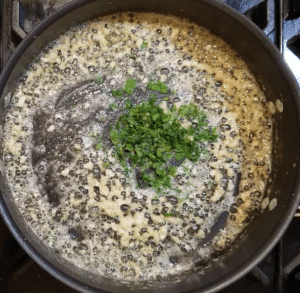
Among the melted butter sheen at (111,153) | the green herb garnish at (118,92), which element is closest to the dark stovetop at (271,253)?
the melted butter sheen at (111,153)

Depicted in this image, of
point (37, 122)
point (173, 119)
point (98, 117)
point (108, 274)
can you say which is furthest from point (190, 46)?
point (108, 274)

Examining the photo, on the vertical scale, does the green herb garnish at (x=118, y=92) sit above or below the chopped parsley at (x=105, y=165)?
above

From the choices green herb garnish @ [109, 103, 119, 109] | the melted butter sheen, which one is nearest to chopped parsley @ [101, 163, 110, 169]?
the melted butter sheen

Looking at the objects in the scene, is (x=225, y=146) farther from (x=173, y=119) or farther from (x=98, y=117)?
(x=98, y=117)

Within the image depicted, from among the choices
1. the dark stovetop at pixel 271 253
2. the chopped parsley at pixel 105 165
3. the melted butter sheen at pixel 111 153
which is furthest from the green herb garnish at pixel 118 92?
the dark stovetop at pixel 271 253

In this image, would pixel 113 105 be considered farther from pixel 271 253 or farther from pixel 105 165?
pixel 271 253

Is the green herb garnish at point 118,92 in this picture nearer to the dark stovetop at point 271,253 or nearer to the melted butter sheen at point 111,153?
the melted butter sheen at point 111,153

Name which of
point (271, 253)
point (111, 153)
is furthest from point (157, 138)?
point (271, 253)
